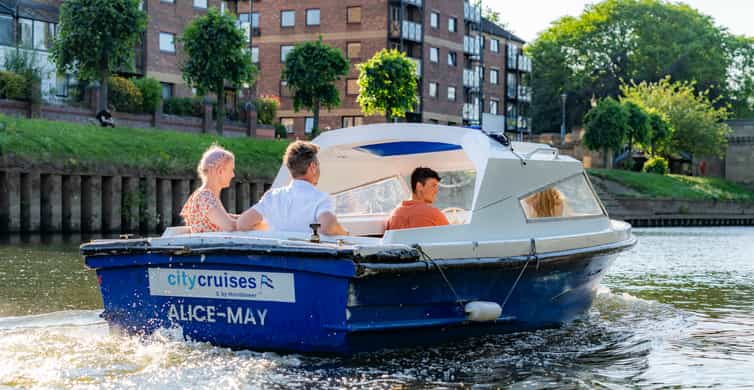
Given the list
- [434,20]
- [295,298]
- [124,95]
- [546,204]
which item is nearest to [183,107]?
[124,95]

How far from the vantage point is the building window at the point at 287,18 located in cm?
7338

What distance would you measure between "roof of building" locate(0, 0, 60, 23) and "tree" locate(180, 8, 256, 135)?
819 centimetres

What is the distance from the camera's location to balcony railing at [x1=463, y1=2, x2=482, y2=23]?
7988 centimetres

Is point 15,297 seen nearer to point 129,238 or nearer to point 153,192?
point 129,238

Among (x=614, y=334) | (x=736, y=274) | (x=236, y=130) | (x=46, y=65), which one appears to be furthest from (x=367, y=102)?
(x=614, y=334)

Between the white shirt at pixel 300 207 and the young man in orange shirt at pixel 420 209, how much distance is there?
1.07m

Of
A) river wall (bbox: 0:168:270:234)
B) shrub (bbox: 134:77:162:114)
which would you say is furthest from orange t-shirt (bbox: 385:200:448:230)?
shrub (bbox: 134:77:162:114)

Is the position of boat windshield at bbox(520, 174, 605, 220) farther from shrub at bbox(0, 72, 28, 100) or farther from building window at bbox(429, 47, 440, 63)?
building window at bbox(429, 47, 440, 63)

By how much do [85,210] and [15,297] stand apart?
17.7 metres

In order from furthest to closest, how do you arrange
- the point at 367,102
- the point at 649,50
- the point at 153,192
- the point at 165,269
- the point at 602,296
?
the point at 649,50
the point at 367,102
the point at 153,192
the point at 602,296
the point at 165,269

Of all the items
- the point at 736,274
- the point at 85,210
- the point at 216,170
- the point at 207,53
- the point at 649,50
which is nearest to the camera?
the point at 216,170

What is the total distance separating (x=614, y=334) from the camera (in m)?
12.2

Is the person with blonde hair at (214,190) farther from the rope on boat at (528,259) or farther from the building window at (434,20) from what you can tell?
the building window at (434,20)

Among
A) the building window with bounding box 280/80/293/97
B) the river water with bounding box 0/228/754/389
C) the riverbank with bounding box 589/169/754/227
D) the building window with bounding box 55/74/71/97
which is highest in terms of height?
the building window with bounding box 280/80/293/97
